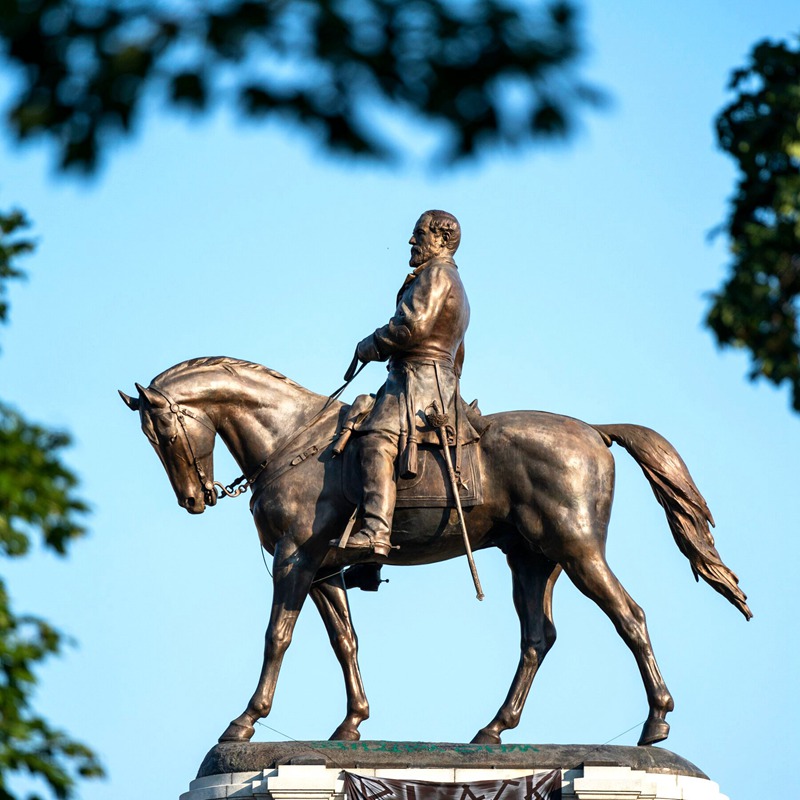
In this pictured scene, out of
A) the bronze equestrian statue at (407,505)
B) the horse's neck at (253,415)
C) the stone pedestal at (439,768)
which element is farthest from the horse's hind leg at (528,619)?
the horse's neck at (253,415)

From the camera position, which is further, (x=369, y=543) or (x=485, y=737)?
(x=485, y=737)

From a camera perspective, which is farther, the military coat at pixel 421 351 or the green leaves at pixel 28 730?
the military coat at pixel 421 351

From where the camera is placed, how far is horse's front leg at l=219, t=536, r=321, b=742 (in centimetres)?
1617

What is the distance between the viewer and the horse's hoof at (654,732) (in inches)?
627

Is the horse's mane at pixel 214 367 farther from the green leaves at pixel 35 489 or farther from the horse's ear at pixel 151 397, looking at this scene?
the green leaves at pixel 35 489

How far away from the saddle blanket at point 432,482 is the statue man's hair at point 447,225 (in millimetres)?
2067

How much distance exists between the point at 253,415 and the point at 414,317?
1.65 meters

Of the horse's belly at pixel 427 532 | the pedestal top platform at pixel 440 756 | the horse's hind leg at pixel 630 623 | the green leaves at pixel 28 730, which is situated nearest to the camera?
the green leaves at pixel 28 730

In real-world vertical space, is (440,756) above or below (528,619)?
below

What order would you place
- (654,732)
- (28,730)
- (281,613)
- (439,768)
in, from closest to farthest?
1. (28,730)
2. (439,768)
3. (654,732)
4. (281,613)

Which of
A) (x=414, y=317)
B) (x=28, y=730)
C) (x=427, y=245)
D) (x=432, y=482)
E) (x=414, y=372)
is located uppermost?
(x=427, y=245)

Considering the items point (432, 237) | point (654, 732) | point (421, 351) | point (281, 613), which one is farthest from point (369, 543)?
point (432, 237)

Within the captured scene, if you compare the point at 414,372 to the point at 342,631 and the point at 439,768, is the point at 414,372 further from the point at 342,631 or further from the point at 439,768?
the point at 439,768

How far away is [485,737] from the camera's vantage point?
638 inches
